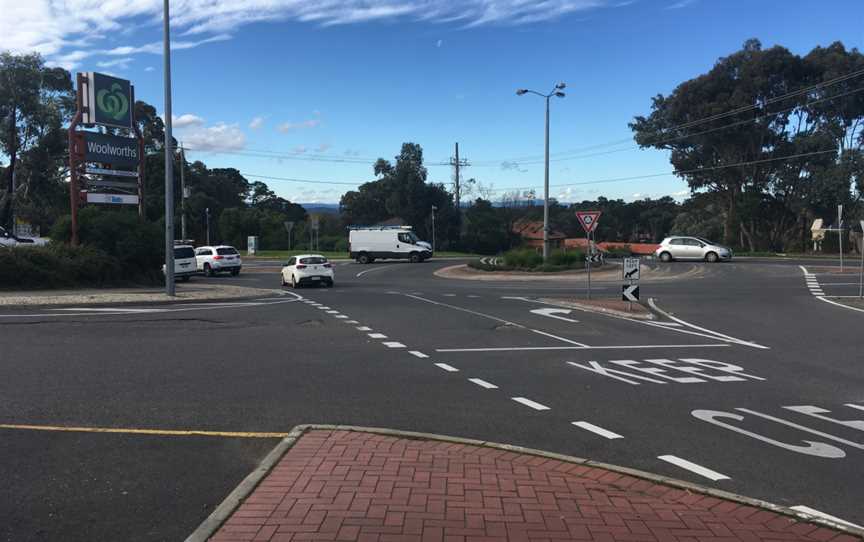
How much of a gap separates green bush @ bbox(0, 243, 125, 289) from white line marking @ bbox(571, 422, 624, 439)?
68.3 feet

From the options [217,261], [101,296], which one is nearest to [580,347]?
[101,296]

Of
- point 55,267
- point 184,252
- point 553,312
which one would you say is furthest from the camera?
point 184,252

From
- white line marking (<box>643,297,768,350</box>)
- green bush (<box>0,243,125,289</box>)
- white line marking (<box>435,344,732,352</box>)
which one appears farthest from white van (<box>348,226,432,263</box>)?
white line marking (<box>435,344,732,352</box>)

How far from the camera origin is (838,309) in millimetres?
18984

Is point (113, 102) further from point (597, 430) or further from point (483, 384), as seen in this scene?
point (597, 430)

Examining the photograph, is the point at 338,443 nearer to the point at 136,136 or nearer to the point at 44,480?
the point at 44,480

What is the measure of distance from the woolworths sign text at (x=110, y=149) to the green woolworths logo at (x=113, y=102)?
32.7 inches

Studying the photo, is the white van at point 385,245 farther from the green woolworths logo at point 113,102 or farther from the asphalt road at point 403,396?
the asphalt road at point 403,396

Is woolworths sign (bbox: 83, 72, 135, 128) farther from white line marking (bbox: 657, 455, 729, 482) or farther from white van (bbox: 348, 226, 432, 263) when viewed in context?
white van (bbox: 348, 226, 432, 263)

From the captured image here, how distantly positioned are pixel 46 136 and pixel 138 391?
47597 mm

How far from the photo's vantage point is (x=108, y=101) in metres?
24.2

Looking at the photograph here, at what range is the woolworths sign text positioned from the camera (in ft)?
78.8

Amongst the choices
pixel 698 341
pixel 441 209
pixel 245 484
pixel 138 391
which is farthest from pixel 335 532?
pixel 441 209

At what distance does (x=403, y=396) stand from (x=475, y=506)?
3.56 metres
